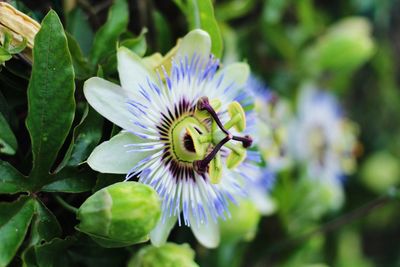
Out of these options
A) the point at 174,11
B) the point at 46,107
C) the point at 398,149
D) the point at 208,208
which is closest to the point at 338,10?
the point at 398,149

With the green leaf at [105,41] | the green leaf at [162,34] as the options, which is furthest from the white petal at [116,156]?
the green leaf at [162,34]

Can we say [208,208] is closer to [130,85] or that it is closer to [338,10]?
[130,85]

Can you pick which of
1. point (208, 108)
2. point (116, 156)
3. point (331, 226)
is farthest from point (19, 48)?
point (331, 226)

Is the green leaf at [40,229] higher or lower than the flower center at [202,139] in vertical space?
lower

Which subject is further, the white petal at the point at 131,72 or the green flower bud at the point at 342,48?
the green flower bud at the point at 342,48

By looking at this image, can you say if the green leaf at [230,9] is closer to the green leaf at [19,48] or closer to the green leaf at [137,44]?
the green leaf at [137,44]

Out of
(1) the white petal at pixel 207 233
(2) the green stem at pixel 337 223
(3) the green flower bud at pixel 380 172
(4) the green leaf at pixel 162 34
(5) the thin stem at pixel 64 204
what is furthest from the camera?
(3) the green flower bud at pixel 380 172

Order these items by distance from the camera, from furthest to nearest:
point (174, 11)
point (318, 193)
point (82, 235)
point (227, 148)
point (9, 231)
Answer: point (318, 193), point (174, 11), point (227, 148), point (82, 235), point (9, 231)
